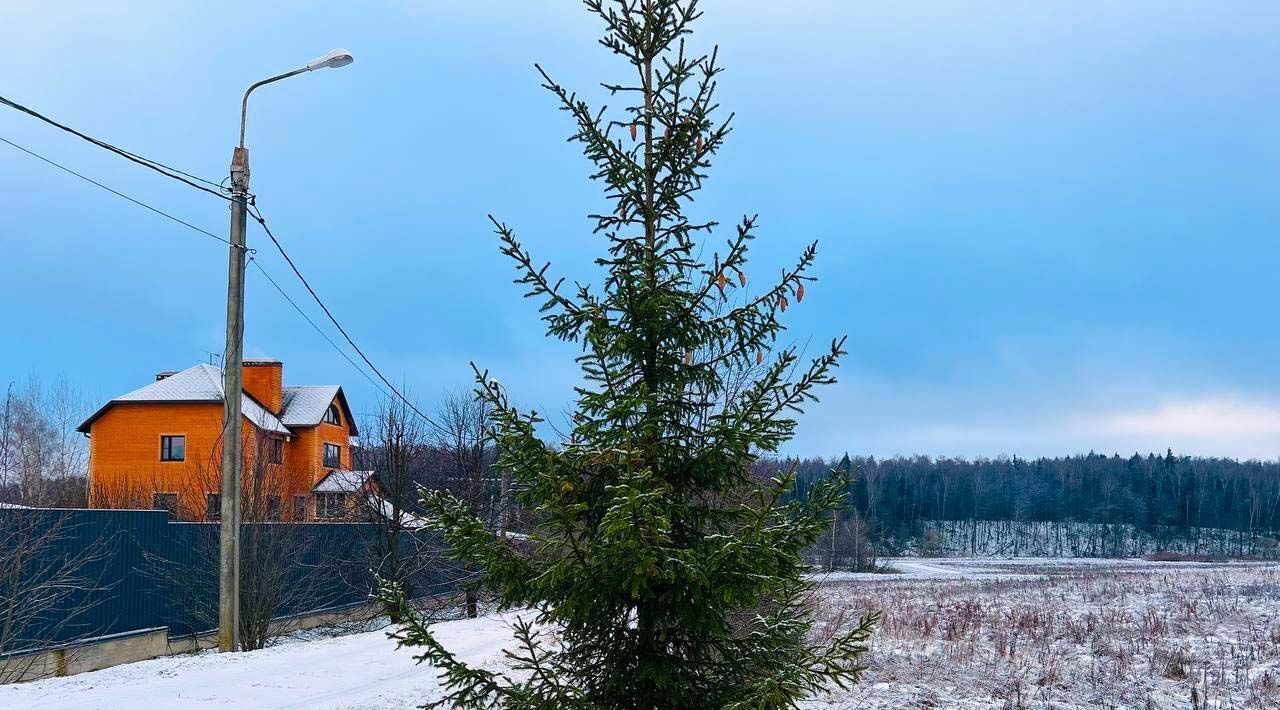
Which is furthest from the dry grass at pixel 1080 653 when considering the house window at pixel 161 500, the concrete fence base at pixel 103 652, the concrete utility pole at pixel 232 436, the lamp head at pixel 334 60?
the house window at pixel 161 500

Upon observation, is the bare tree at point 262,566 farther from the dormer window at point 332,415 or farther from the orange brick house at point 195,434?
the dormer window at point 332,415

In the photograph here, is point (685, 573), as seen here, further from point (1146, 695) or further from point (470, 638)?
point (470, 638)

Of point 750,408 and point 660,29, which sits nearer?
point 750,408

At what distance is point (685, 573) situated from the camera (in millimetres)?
4695

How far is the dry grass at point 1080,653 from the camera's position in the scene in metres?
11.7

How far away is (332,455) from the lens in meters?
43.7

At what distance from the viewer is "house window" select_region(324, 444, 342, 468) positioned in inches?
1679

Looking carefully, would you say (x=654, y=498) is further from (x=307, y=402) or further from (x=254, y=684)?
(x=307, y=402)

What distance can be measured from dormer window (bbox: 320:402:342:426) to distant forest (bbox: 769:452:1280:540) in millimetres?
68470

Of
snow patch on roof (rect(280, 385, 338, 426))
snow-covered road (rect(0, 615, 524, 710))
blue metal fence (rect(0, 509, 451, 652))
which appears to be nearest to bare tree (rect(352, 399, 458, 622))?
blue metal fence (rect(0, 509, 451, 652))

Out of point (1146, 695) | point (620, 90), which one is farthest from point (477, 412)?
point (620, 90)

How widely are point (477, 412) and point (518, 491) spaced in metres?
22.1

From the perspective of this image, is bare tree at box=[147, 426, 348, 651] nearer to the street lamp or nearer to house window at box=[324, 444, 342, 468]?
the street lamp

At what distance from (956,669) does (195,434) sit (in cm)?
3355
